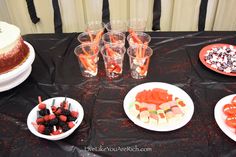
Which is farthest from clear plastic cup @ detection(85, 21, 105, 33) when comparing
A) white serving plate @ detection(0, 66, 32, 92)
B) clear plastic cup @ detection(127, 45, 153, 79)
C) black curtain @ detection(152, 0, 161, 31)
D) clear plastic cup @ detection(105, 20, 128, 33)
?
black curtain @ detection(152, 0, 161, 31)

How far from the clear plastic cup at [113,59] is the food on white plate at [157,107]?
18 cm

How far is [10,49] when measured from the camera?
0.96 m

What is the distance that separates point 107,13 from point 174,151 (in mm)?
1140

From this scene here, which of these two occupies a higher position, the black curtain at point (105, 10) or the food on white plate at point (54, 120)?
the black curtain at point (105, 10)

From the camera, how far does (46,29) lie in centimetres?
198

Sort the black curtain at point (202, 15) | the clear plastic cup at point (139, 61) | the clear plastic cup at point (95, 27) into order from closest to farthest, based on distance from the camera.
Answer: the clear plastic cup at point (139, 61), the clear plastic cup at point (95, 27), the black curtain at point (202, 15)

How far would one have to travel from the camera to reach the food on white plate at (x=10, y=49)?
3.10 ft

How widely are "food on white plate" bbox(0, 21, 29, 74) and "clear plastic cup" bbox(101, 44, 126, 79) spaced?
1.15 feet

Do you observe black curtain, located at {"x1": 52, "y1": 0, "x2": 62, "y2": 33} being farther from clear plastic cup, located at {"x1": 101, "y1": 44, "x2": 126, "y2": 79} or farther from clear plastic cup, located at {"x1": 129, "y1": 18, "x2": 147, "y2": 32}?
clear plastic cup, located at {"x1": 101, "y1": 44, "x2": 126, "y2": 79}

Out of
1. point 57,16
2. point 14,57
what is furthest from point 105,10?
point 14,57

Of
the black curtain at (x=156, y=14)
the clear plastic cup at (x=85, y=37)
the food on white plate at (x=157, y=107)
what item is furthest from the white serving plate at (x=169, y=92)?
the black curtain at (x=156, y=14)

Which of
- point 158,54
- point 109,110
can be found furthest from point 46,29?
point 109,110

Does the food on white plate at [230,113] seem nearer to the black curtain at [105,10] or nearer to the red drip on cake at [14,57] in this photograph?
the red drip on cake at [14,57]

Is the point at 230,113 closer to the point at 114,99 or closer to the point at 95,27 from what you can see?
the point at 114,99
